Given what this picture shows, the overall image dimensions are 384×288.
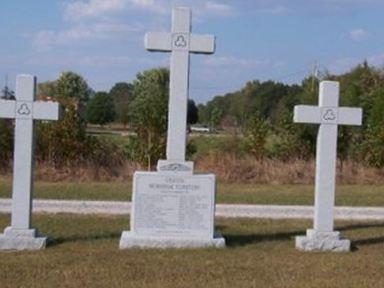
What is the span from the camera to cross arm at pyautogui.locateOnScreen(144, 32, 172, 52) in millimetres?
10719

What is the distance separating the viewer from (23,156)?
10.4 meters

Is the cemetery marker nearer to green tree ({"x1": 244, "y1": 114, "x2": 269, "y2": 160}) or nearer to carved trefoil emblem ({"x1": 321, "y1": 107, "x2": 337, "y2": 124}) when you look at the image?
carved trefoil emblem ({"x1": 321, "y1": 107, "x2": 337, "y2": 124})

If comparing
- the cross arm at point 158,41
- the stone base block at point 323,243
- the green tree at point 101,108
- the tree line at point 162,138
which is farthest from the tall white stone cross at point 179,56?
the green tree at point 101,108

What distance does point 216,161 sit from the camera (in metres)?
22.5

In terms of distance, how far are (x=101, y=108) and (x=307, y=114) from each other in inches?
2513

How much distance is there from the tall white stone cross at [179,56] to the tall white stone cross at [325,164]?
152 cm

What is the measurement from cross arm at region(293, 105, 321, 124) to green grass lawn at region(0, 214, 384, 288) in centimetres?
168

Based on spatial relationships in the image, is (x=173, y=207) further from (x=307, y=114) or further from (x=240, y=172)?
(x=240, y=172)

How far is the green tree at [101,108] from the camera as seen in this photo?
232 ft

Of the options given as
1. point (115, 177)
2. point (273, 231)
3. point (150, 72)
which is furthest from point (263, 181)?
point (150, 72)

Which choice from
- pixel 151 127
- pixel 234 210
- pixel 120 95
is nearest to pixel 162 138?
pixel 151 127

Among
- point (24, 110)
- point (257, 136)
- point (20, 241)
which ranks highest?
point (24, 110)

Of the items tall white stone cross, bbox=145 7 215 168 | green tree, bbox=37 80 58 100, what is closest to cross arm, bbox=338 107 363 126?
tall white stone cross, bbox=145 7 215 168

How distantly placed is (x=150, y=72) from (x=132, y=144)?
52.2 metres
